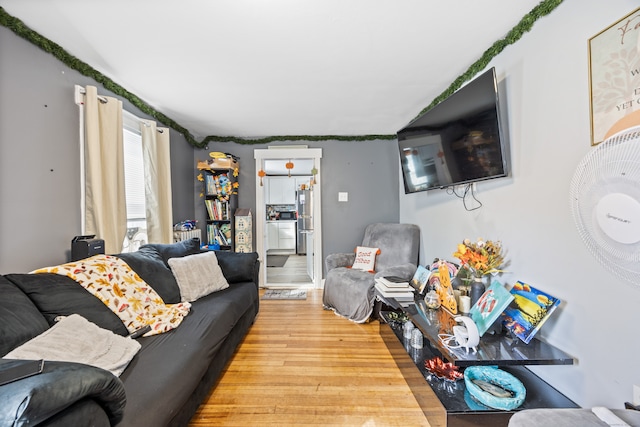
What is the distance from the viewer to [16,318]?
3.51 ft

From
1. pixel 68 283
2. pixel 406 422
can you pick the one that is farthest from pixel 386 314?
pixel 68 283

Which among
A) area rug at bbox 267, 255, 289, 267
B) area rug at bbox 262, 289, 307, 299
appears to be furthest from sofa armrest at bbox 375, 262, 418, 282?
area rug at bbox 267, 255, 289, 267

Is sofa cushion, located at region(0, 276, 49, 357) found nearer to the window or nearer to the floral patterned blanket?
the floral patterned blanket

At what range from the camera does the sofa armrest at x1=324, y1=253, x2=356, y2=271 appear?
3191mm

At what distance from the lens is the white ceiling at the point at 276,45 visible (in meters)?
1.39

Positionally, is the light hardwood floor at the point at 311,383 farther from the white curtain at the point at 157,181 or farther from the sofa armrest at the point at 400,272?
the white curtain at the point at 157,181

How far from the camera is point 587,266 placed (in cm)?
117

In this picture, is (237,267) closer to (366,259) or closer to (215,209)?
(215,209)

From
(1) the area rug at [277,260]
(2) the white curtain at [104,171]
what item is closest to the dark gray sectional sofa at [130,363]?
(2) the white curtain at [104,171]

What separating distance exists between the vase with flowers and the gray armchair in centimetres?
89

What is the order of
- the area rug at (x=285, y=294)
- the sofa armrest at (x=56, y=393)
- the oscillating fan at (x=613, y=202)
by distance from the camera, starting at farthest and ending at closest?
1. the area rug at (x=285, y=294)
2. the oscillating fan at (x=613, y=202)
3. the sofa armrest at (x=56, y=393)

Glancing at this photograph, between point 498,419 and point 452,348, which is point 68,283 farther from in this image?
point 498,419

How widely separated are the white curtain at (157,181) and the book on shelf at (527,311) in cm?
302

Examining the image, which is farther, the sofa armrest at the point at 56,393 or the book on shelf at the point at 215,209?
the book on shelf at the point at 215,209
